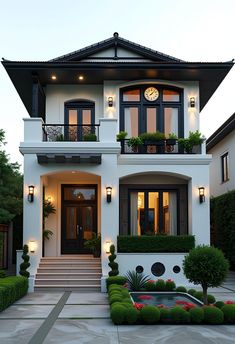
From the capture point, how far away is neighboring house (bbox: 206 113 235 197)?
2219cm

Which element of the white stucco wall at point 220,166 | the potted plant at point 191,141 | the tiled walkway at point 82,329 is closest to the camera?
the tiled walkway at point 82,329

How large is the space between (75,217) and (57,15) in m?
8.11

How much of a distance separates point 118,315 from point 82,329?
800 millimetres

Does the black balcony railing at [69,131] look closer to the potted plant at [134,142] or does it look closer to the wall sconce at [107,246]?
the potted plant at [134,142]

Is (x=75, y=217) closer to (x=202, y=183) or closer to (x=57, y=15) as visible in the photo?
(x=202, y=183)

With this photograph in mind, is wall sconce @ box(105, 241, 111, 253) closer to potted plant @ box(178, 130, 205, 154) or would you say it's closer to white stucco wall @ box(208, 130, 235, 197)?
potted plant @ box(178, 130, 205, 154)

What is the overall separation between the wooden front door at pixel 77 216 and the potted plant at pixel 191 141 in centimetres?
415

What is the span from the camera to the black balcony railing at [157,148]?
17984 millimetres

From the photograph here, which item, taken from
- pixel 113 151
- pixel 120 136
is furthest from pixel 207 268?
pixel 120 136

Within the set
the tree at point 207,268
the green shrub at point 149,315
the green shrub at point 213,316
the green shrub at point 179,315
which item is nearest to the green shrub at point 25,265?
the tree at point 207,268

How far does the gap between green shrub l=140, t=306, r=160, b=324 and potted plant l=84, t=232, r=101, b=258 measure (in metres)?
7.72

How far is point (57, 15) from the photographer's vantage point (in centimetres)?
1859

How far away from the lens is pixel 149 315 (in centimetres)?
965

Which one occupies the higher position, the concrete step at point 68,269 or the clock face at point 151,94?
the clock face at point 151,94
